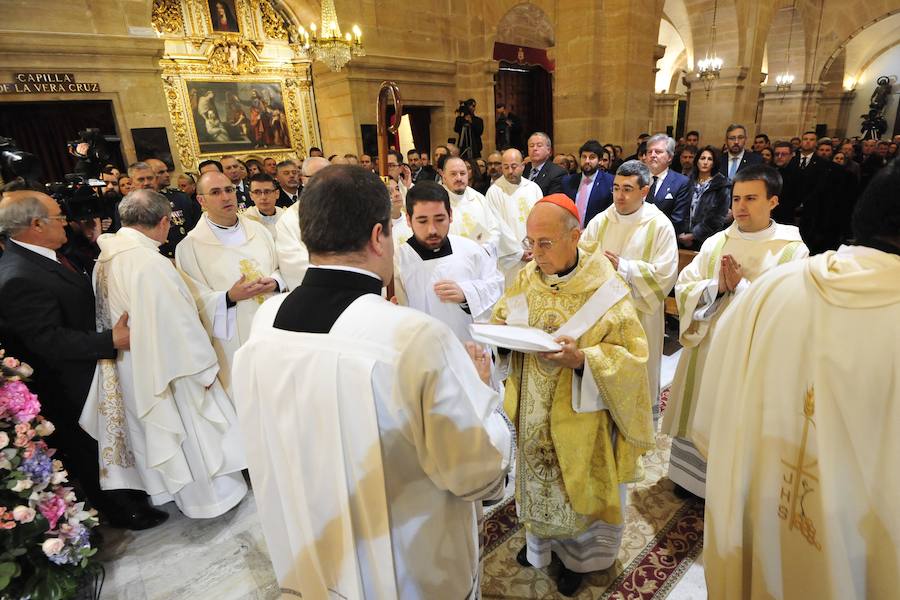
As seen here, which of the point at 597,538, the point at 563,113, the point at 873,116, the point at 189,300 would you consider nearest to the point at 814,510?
the point at 597,538

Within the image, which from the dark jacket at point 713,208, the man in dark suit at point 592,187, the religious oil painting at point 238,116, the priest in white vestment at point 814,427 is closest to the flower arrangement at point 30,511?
the priest in white vestment at point 814,427

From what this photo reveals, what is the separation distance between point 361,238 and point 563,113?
34.8 feet

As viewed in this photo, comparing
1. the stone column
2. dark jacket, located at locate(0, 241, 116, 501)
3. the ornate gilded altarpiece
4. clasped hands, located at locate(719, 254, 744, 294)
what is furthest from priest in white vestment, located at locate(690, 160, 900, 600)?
the ornate gilded altarpiece

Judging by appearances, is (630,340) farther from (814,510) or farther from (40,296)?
(40,296)

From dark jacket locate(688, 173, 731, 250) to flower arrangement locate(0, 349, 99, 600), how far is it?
561 cm

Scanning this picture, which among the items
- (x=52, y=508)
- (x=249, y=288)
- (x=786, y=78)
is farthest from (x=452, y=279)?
(x=786, y=78)

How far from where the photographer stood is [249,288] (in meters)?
3.11

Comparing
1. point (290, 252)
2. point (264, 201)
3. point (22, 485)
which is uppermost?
point (264, 201)

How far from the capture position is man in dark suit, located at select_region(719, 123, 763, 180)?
6.70 meters

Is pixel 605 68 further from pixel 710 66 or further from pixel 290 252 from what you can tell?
pixel 290 252

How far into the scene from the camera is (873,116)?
61.7 ft

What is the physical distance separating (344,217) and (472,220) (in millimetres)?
3351

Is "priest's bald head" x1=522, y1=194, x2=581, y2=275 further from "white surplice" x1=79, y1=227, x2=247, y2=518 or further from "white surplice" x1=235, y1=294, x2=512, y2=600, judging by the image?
"white surplice" x1=79, y1=227, x2=247, y2=518

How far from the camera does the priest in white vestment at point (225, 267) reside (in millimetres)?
3137
